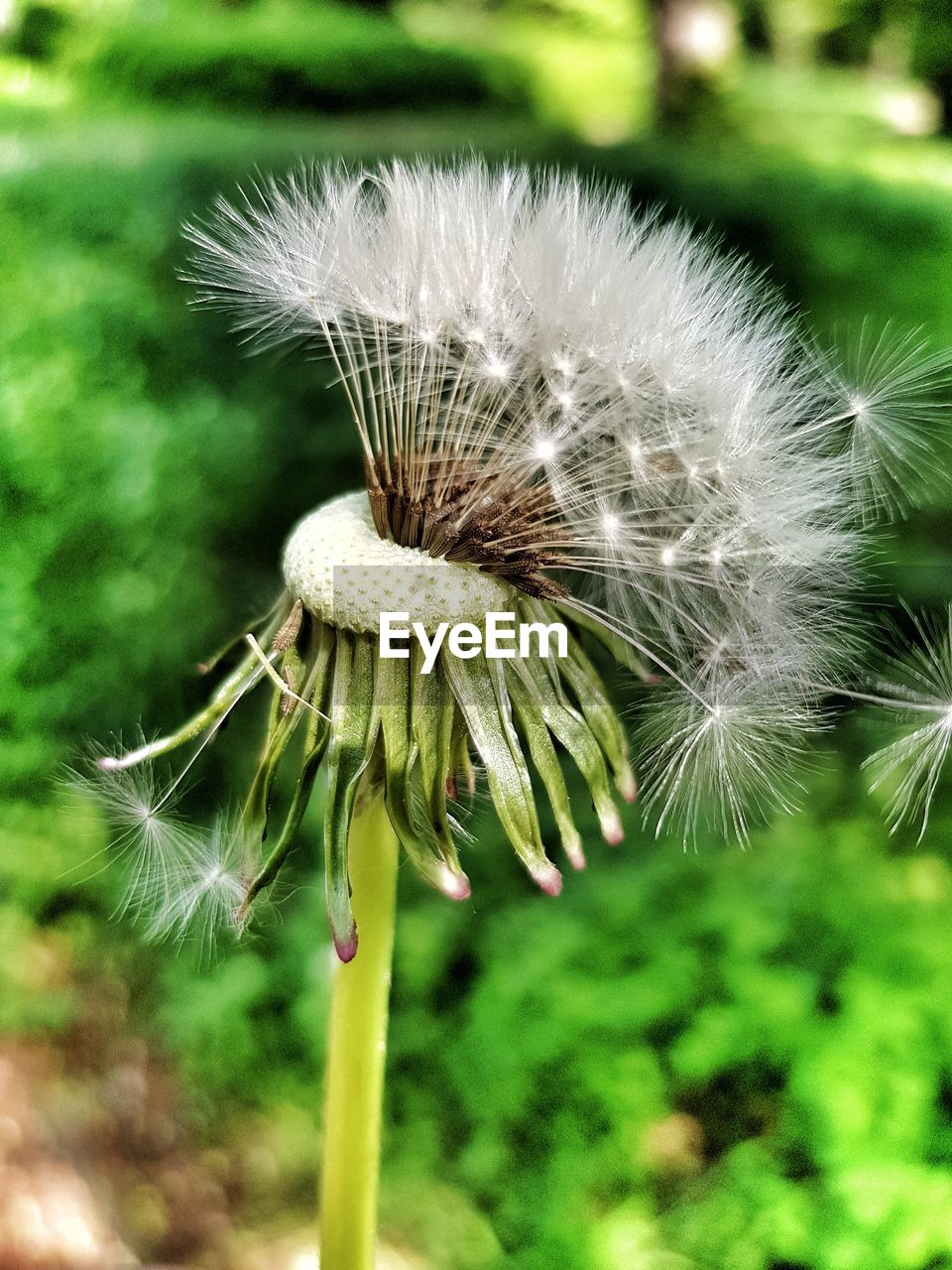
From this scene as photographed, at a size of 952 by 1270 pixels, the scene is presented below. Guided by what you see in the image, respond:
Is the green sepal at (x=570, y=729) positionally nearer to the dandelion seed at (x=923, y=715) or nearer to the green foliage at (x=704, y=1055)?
the dandelion seed at (x=923, y=715)

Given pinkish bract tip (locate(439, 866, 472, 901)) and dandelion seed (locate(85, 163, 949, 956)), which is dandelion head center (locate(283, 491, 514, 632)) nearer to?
dandelion seed (locate(85, 163, 949, 956))

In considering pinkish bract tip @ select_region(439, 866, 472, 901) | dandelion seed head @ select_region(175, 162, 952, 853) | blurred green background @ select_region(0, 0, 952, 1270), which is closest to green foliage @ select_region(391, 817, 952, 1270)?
blurred green background @ select_region(0, 0, 952, 1270)

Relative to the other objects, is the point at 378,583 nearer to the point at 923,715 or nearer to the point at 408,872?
the point at 923,715

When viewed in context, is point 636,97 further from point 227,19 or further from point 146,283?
point 146,283

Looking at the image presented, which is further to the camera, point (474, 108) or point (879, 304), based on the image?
point (474, 108)

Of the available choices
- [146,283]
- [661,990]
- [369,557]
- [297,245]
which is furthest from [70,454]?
[661,990]

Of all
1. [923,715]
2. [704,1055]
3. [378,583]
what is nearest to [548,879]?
[378,583]

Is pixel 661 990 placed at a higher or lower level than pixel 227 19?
lower
